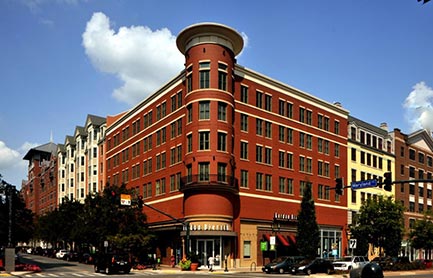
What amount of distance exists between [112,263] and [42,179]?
125814mm

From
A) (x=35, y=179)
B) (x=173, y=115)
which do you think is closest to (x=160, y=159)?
(x=173, y=115)

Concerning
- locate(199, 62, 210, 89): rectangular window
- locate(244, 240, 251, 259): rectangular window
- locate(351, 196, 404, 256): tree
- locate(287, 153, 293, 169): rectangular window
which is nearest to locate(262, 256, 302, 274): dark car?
locate(244, 240, 251, 259): rectangular window

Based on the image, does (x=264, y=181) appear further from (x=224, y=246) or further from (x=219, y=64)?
(x=219, y=64)

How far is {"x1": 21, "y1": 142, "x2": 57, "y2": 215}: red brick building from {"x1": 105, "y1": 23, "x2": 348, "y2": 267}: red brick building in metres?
73.0

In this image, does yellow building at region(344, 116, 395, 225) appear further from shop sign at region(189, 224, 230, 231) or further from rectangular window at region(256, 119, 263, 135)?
shop sign at region(189, 224, 230, 231)

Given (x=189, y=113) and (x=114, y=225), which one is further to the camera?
(x=114, y=225)

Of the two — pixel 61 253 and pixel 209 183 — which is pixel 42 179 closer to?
pixel 61 253

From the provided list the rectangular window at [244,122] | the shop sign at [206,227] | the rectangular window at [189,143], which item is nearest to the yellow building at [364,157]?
the rectangular window at [244,122]

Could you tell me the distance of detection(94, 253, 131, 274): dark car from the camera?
4403 cm

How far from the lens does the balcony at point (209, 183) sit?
176 feet

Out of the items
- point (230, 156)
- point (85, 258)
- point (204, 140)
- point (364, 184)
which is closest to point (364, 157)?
point (230, 156)

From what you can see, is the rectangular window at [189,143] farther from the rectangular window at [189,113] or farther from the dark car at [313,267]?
the dark car at [313,267]

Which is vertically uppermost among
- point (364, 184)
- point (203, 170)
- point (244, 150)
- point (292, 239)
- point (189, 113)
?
point (189, 113)

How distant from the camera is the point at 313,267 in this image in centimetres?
4609
